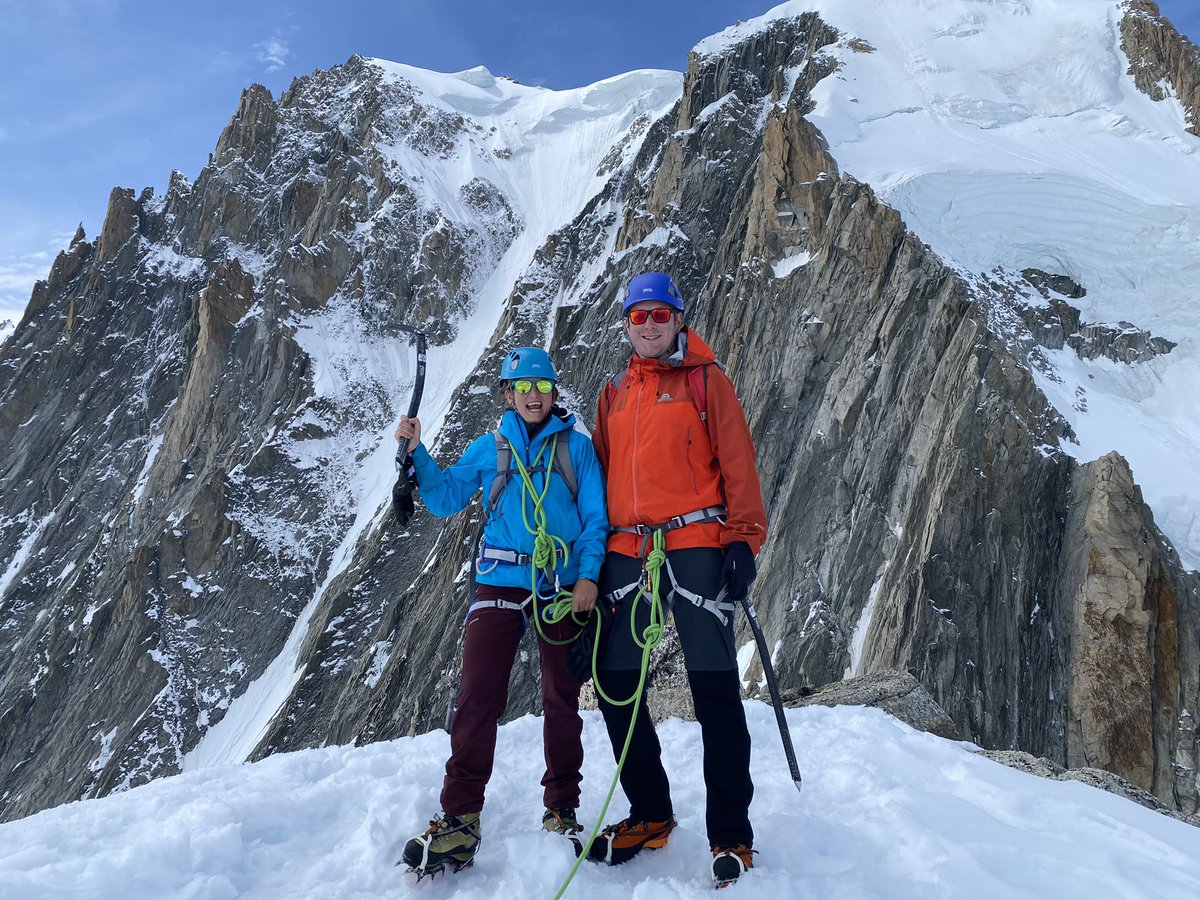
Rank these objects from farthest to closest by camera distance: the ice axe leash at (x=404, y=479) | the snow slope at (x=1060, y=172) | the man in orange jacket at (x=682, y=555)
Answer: the snow slope at (x=1060, y=172) < the ice axe leash at (x=404, y=479) < the man in orange jacket at (x=682, y=555)

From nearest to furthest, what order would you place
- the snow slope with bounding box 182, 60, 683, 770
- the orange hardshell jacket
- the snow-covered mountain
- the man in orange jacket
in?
the man in orange jacket, the orange hardshell jacket, the snow-covered mountain, the snow slope with bounding box 182, 60, 683, 770

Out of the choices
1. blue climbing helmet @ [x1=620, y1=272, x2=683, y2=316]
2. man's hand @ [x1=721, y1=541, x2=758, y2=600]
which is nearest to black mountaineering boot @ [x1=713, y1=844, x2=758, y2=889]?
man's hand @ [x1=721, y1=541, x2=758, y2=600]

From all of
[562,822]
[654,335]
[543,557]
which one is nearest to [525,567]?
[543,557]

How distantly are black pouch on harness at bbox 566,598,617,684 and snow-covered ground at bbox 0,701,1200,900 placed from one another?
0.96 m

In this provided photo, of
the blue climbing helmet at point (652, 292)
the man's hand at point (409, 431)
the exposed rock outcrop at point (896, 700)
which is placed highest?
the blue climbing helmet at point (652, 292)

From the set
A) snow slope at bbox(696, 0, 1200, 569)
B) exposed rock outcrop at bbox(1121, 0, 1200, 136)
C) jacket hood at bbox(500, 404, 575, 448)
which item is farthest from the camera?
exposed rock outcrop at bbox(1121, 0, 1200, 136)

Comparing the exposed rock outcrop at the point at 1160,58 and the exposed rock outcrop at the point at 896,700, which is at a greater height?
the exposed rock outcrop at the point at 1160,58

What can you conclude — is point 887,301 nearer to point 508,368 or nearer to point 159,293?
point 508,368

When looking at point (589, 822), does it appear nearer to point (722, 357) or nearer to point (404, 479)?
point (404, 479)

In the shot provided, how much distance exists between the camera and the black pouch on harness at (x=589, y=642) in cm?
463

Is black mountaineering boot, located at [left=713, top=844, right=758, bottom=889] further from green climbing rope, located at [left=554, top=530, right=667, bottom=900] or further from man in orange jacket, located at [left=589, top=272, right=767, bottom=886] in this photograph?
green climbing rope, located at [left=554, top=530, right=667, bottom=900]

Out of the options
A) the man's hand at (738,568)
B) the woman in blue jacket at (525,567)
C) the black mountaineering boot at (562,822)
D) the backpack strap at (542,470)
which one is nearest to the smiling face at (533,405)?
the woman in blue jacket at (525,567)

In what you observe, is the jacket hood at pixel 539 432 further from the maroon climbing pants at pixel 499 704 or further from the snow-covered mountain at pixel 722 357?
the snow-covered mountain at pixel 722 357

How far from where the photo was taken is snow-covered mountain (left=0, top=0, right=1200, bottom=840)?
19.3 m
